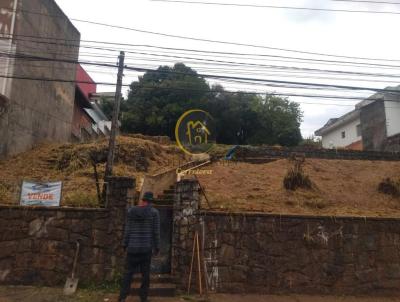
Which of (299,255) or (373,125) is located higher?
(373,125)

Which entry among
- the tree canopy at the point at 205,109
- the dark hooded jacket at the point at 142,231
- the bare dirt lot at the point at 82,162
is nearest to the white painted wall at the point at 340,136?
the tree canopy at the point at 205,109

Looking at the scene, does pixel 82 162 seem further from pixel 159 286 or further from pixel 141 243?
pixel 141 243

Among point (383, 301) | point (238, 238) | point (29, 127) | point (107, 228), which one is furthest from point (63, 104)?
point (383, 301)

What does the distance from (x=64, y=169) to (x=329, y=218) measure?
10234 millimetres

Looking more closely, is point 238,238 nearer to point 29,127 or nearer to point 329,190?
point 329,190

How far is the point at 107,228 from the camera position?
8383 millimetres

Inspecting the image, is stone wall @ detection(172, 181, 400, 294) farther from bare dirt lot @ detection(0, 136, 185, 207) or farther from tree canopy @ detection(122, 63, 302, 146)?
tree canopy @ detection(122, 63, 302, 146)

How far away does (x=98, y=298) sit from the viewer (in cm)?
730

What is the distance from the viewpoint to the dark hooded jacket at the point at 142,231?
6660 mm

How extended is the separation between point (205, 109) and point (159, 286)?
23304 millimetres

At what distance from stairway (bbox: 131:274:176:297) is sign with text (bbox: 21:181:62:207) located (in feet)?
8.90

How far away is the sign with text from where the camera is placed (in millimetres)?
8766

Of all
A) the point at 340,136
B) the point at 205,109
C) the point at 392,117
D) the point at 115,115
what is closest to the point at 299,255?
the point at 115,115

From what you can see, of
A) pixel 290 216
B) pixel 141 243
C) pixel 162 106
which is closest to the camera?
pixel 141 243
